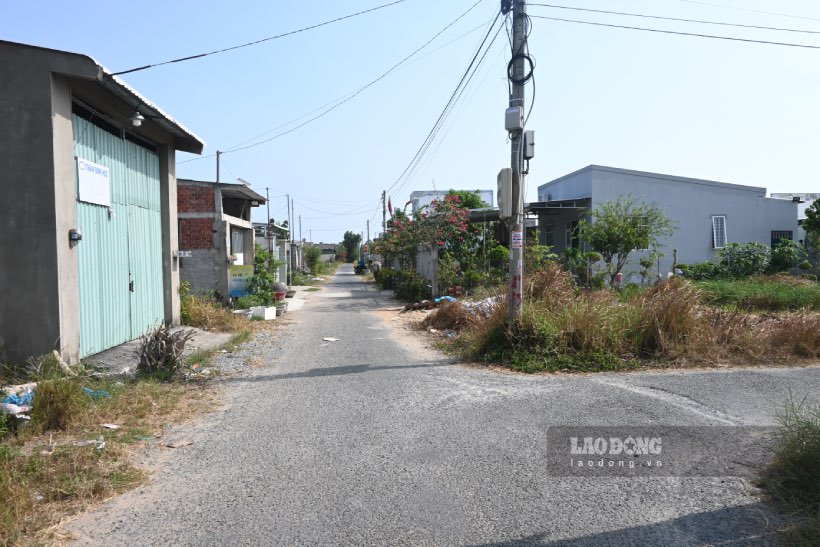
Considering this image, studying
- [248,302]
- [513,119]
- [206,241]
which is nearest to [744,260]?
[513,119]

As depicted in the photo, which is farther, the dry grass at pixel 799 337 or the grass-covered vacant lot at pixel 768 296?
the grass-covered vacant lot at pixel 768 296

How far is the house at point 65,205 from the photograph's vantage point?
738 centimetres

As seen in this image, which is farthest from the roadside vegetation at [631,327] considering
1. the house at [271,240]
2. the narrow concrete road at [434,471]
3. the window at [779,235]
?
the house at [271,240]

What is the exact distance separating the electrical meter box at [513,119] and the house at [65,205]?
18.7 ft

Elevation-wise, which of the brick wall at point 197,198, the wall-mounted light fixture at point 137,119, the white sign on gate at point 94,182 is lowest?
the white sign on gate at point 94,182

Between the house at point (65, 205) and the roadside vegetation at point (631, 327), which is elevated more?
the house at point (65, 205)

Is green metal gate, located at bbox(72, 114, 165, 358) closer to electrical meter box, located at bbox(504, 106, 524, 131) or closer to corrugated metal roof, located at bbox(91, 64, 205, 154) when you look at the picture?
corrugated metal roof, located at bbox(91, 64, 205, 154)

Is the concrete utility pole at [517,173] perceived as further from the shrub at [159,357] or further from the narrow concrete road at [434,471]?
the shrub at [159,357]

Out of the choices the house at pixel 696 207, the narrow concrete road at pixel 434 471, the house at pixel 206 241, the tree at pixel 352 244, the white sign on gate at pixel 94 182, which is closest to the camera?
the narrow concrete road at pixel 434 471

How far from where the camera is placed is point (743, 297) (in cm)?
1400

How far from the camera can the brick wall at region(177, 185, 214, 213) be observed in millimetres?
17875

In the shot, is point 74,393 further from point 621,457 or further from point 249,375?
point 621,457

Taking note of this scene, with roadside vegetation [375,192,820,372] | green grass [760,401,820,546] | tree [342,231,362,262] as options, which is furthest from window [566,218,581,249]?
tree [342,231,362,262]

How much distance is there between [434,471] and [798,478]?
2464mm
